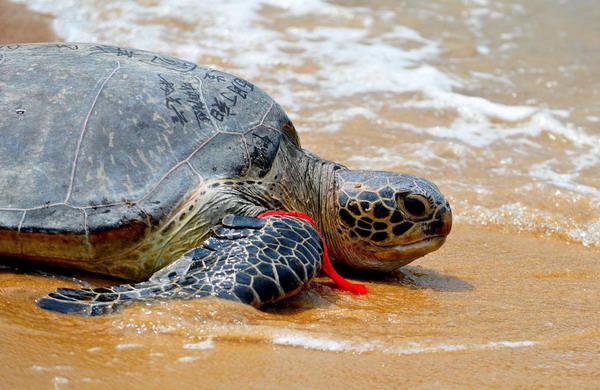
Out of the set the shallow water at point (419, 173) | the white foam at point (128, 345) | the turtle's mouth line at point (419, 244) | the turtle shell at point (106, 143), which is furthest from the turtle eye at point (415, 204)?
the white foam at point (128, 345)

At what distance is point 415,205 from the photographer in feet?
12.7

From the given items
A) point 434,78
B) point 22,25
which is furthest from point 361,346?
point 22,25

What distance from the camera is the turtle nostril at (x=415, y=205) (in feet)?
12.7

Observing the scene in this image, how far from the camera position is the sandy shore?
8.07 meters

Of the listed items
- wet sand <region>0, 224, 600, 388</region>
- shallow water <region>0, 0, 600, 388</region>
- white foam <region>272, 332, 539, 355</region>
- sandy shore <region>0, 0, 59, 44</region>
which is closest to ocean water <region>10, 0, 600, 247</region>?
shallow water <region>0, 0, 600, 388</region>

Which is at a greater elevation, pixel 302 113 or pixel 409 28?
pixel 409 28

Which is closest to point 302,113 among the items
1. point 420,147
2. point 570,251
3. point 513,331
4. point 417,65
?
point 420,147

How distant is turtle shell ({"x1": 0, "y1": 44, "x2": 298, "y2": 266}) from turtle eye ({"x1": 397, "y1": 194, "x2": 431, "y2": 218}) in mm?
753

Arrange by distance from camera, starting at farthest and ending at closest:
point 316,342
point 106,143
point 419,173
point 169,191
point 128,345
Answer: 1. point 419,173
2. point 106,143
3. point 169,191
4. point 316,342
5. point 128,345

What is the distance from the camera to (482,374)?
2.54 m

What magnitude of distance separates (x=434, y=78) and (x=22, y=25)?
4.88m

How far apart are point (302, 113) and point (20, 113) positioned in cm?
374

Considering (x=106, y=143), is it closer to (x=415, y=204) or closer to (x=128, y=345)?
(x=128, y=345)

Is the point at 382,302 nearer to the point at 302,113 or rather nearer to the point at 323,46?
the point at 302,113
